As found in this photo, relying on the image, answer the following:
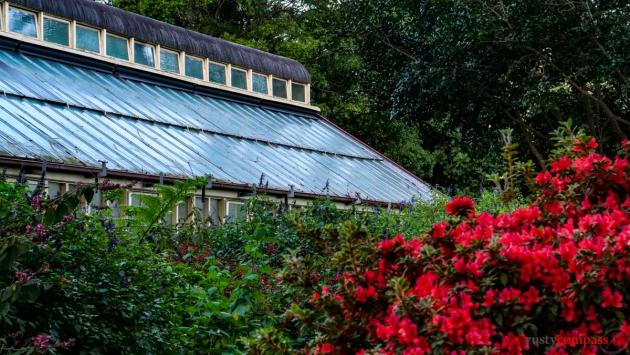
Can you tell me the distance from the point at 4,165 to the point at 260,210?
3668mm

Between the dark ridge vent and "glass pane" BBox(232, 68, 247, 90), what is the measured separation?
0.22 m

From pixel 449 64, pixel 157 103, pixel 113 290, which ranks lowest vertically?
pixel 113 290

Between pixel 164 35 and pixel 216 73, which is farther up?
pixel 164 35

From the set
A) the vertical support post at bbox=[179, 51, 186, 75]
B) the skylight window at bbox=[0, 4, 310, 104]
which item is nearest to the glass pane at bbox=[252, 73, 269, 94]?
the skylight window at bbox=[0, 4, 310, 104]

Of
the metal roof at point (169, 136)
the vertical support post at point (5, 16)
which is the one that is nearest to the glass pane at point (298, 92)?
the metal roof at point (169, 136)

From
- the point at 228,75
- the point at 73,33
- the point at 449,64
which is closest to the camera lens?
the point at 73,33

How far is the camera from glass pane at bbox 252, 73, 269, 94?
27.6 metres

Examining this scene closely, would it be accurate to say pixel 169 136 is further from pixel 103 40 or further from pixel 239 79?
pixel 239 79

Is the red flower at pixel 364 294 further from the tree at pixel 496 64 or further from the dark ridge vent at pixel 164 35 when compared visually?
the tree at pixel 496 64

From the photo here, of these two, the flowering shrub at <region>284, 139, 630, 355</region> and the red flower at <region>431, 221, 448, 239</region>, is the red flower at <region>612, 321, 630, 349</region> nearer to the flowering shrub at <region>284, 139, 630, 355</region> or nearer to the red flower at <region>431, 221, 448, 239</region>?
the flowering shrub at <region>284, 139, 630, 355</region>

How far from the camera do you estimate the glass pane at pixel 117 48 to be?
23156 millimetres

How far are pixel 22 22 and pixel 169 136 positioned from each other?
4.58 m

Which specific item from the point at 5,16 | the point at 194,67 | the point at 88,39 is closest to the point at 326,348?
the point at 5,16

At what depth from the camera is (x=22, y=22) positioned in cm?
2081
